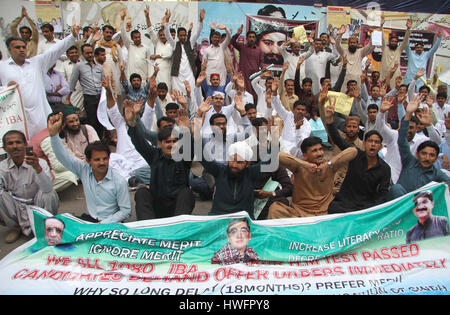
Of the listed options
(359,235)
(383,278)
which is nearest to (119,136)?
(359,235)

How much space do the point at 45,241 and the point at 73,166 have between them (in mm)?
780

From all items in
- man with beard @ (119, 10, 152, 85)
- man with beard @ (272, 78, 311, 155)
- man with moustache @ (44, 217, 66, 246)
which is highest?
man with beard @ (119, 10, 152, 85)

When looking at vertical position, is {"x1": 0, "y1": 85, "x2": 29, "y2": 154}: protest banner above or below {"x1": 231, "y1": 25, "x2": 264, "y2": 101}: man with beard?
below

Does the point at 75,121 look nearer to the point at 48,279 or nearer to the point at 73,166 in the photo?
the point at 73,166

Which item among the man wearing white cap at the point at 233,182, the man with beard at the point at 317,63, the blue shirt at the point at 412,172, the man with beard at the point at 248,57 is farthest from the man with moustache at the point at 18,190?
the man with beard at the point at 317,63

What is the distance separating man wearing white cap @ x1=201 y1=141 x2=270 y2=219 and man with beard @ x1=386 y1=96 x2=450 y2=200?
1547mm

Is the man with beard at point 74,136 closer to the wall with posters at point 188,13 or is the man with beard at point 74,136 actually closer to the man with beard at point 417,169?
the man with beard at point 417,169

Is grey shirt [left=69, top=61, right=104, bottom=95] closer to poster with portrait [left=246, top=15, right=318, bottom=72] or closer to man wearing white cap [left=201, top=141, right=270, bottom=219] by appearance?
man wearing white cap [left=201, top=141, right=270, bottom=219]

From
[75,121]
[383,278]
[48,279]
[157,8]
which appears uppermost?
[157,8]

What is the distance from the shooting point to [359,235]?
328 cm

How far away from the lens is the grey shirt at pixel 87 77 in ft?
22.7

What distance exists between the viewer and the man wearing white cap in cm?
378

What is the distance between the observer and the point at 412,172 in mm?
4113

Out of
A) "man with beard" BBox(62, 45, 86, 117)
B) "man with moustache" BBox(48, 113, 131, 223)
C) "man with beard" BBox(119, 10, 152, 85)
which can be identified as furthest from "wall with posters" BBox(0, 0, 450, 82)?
"man with moustache" BBox(48, 113, 131, 223)
